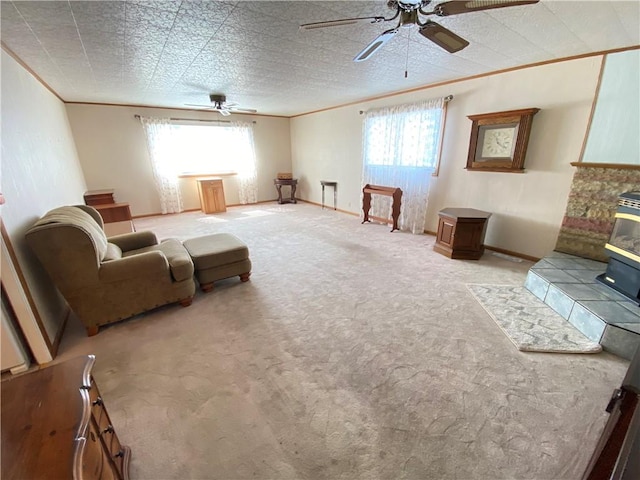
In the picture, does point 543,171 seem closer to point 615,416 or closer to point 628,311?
point 628,311

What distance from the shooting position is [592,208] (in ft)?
9.39

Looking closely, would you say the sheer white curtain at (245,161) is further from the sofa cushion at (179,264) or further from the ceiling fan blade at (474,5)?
the ceiling fan blade at (474,5)

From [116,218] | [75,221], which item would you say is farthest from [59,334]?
[116,218]

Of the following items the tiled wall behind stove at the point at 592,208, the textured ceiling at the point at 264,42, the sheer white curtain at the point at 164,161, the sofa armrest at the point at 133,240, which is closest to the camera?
the textured ceiling at the point at 264,42

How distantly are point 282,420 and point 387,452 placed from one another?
0.54m

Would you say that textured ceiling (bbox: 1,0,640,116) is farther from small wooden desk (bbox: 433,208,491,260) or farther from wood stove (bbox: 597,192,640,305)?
small wooden desk (bbox: 433,208,491,260)

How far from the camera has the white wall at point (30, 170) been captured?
192 cm

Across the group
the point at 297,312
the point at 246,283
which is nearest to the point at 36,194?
the point at 246,283

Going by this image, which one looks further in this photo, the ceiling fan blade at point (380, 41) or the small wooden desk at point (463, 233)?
the small wooden desk at point (463, 233)

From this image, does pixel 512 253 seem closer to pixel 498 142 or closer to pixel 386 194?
pixel 498 142

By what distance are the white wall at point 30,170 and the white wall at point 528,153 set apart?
473 cm

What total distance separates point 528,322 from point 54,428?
9.34 ft

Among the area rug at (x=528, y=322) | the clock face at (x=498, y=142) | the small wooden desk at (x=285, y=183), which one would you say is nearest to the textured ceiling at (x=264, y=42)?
the clock face at (x=498, y=142)

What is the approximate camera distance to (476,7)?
1.45 metres
